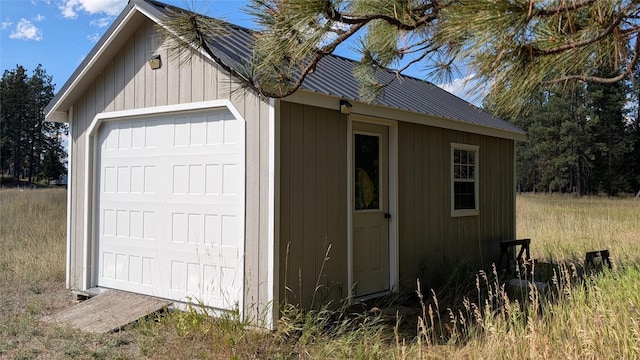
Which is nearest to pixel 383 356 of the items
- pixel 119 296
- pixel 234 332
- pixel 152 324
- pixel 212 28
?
pixel 234 332

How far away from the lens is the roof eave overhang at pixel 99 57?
622 centimetres

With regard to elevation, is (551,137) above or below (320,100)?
above

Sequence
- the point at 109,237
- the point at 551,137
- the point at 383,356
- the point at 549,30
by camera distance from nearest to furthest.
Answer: the point at 549,30 < the point at 383,356 < the point at 109,237 < the point at 551,137

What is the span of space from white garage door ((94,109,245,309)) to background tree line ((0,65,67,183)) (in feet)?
125

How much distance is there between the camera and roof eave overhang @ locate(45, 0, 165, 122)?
6223 mm

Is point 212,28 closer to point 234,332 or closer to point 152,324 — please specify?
point 234,332

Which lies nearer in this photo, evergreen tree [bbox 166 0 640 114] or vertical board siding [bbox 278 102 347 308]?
evergreen tree [bbox 166 0 640 114]

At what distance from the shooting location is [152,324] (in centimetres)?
527

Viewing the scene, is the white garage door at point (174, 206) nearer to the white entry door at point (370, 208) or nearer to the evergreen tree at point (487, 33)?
the white entry door at point (370, 208)

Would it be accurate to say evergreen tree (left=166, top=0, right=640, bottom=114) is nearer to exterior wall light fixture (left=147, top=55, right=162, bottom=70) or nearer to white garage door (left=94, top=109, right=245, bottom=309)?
white garage door (left=94, top=109, right=245, bottom=309)

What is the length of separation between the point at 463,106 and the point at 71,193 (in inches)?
269

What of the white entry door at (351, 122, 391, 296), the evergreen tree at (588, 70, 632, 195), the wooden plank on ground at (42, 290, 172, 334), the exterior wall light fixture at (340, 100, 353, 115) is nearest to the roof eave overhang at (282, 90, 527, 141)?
the exterior wall light fixture at (340, 100, 353, 115)

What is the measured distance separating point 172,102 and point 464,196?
483 centimetres

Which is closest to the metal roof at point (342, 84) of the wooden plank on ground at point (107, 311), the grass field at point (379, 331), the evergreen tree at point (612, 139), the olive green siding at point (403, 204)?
the olive green siding at point (403, 204)
